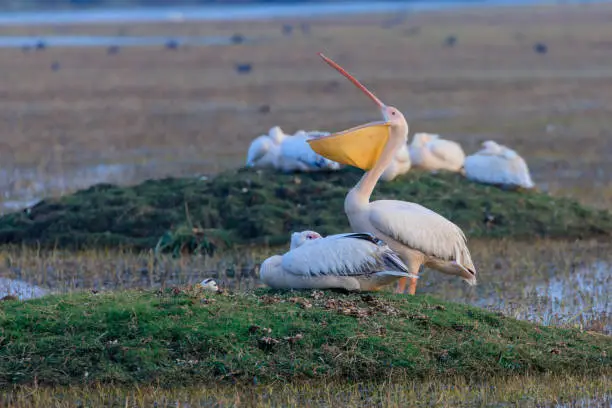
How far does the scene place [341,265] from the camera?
7.36m

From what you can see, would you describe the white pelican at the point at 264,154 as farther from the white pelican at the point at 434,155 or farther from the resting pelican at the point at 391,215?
the resting pelican at the point at 391,215

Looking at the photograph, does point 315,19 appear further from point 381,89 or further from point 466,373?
point 466,373

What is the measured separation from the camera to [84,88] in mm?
27844

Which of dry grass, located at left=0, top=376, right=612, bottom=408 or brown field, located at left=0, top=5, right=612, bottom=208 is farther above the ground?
brown field, located at left=0, top=5, right=612, bottom=208

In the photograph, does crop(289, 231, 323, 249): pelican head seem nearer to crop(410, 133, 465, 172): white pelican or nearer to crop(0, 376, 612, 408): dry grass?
crop(0, 376, 612, 408): dry grass

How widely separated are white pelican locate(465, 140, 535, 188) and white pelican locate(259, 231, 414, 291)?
19.2ft

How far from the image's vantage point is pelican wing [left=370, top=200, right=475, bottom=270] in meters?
7.89

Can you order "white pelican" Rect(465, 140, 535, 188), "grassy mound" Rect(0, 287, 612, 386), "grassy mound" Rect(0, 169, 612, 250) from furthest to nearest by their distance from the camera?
1. "white pelican" Rect(465, 140, 535, 188)
2. "grassy mound" Rect(0, 169, 612, 250)
3. "grassy mound" Rect(0, 287, 612, 386)

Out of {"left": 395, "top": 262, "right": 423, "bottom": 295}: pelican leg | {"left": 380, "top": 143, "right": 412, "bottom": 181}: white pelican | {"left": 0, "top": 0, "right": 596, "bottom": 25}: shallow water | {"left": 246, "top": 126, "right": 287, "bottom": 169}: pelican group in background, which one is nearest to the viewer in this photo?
{"left": 395, "top": 262, "right": 423, "bottom": 295}: pelican leg

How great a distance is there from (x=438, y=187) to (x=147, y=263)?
3798mm

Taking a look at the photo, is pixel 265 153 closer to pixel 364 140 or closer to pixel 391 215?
pixel 364 140

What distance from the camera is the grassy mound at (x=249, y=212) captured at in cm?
1136

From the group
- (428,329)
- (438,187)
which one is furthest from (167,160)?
(428,329)

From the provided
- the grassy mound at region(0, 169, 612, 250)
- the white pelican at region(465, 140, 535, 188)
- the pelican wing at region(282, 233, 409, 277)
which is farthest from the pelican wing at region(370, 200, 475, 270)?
the white pelican at region(465, 140, 535, 188)
